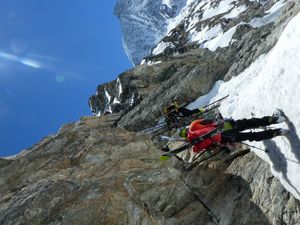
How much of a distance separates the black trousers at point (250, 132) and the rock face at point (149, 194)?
2.02m

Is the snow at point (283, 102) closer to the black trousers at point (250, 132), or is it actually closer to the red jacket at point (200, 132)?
the black trousers at point (250, 132)

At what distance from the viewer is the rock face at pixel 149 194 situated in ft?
50.5

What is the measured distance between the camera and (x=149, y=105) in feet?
120

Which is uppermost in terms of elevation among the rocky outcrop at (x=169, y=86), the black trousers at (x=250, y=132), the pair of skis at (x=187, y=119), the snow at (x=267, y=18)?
the snow at (x=267, y=18)

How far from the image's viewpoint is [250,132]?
1435 cm

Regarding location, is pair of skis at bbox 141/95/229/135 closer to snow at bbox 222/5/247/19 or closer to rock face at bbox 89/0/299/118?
rock face at bbox 89/0/299/118

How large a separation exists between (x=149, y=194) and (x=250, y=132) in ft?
20.3

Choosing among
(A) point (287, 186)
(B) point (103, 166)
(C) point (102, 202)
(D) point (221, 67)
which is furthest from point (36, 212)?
(D) point (221, 67)

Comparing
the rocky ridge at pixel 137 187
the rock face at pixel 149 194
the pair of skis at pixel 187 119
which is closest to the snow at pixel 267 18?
the rocky ridge at pixel 137 187

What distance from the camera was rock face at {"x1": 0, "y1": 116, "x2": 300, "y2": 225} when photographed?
1540cm

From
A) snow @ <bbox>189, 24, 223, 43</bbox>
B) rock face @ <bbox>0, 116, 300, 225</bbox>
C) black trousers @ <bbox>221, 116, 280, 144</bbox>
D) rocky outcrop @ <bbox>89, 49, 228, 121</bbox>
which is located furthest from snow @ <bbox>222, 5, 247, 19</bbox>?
black trousers @ <bbox>221, 116, 280, 144</bbox>

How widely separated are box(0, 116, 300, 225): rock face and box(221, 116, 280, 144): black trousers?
2.02 meters

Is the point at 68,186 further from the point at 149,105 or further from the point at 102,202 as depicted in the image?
the point at 149,105

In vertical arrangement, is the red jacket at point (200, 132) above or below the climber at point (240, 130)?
above
